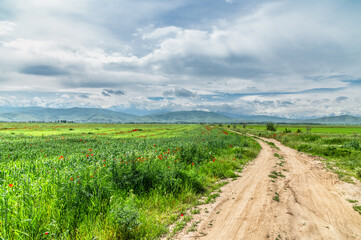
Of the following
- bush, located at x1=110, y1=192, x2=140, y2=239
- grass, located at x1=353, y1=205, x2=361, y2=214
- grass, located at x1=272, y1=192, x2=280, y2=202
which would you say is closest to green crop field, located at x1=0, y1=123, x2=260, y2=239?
bush, located at x1=110, y1=192, x2=140, y2=239

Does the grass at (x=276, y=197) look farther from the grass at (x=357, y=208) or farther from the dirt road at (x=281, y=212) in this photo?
the grass at (x=357, y=208)

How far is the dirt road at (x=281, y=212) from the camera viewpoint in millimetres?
5277

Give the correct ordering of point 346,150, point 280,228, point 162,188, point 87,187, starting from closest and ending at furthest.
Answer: point 280,228, point 87,187, point 162,188, point 346,150

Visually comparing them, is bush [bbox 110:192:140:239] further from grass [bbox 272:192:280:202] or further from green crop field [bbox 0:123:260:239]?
grass [bbox 272:192:280:202]

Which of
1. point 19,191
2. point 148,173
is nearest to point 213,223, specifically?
point 148,173

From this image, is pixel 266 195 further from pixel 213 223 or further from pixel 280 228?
pixel 213 223

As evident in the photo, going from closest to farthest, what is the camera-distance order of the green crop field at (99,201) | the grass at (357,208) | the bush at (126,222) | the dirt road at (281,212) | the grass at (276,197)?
the green crop field at (99,201) < the bush at (126,222) < the dirt road at (281,212) < the grass at (357,208) < the grass at (276,197)

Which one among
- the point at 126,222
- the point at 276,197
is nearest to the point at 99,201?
the point at 126,222

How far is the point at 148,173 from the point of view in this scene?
8.14m

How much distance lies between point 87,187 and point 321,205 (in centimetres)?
966

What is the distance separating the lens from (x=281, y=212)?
652cm

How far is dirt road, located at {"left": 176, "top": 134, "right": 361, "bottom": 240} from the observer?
5277mm

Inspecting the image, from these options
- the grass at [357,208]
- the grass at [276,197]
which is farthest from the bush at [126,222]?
the grass at [357,208]

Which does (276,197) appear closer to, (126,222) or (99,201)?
(126,222)
